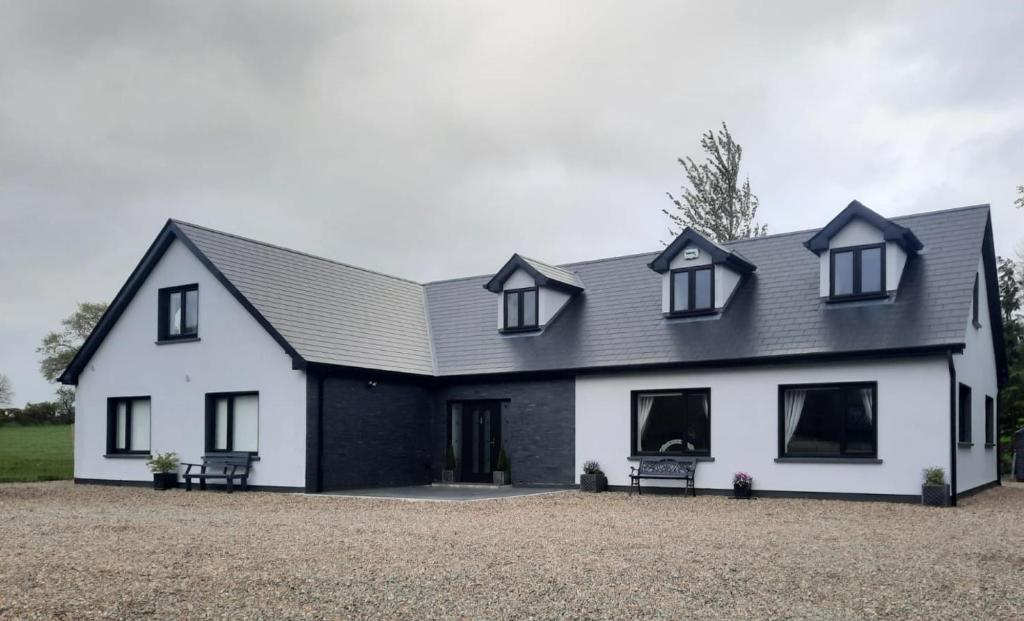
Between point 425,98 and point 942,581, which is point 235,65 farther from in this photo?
point 942,581

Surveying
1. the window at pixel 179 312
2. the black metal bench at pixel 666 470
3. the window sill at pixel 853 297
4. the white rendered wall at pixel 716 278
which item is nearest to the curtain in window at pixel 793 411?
the black metal bench at pixel 666 470

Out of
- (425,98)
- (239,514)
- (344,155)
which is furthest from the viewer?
(344,155)

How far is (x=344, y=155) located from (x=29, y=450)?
848 inches

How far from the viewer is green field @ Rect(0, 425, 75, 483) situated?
2647 centimetres

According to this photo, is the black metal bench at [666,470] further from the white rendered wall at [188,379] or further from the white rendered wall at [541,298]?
the white rendered wall at [188,379]

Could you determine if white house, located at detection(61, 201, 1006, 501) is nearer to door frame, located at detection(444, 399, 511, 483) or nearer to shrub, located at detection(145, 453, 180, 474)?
door frame, located at detection(444, 399, 511, 483)

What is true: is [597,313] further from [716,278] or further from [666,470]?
[666,470]

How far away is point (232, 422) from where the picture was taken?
72.7 feet

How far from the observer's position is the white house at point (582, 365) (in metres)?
18.3

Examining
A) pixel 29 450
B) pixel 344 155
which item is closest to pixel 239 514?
pixel 344 155

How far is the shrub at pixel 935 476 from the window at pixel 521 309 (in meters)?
10.1

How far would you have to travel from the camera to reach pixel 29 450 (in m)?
36.2

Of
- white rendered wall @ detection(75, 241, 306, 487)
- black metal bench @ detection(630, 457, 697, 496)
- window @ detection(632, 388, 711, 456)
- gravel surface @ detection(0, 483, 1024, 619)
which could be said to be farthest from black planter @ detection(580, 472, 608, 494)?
white rendered wall @ detection(75, 241, 306, 487)

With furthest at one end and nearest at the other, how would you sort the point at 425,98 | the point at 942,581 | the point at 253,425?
the point at 253,425 < the point at 425,98 < the point at 942,581
